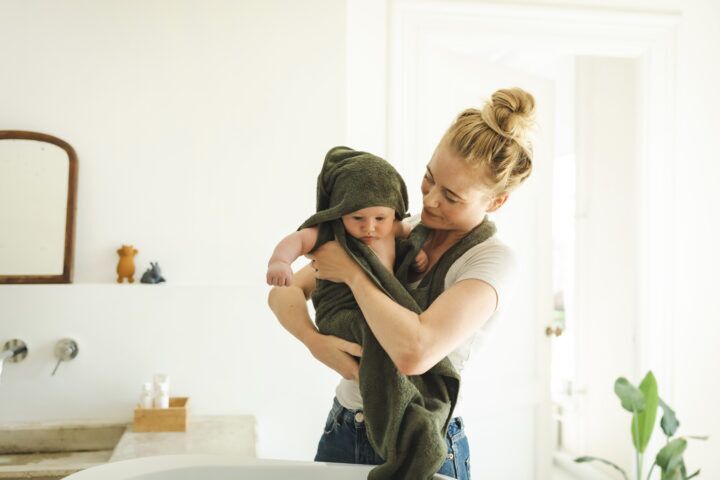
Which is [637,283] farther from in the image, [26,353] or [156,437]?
[26,353]

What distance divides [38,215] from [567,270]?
286 centimetres

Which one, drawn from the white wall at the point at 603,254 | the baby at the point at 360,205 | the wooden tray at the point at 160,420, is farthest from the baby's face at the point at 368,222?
the white wall at the point at 603,254

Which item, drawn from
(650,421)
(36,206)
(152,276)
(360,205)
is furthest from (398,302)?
(650,421)

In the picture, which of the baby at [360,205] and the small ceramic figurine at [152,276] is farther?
the small ceramic figurine at [152,276]

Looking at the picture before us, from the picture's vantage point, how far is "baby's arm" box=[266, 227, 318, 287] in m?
1.17

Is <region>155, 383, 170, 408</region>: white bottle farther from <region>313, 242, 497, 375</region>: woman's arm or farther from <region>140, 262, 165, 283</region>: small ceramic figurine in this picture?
<region>313, 242, 497, 375</region>: woman's arm

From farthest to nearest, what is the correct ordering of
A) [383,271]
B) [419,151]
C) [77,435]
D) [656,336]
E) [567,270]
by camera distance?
[567,270], [656,336], [419,151], [77,435], [383,271]

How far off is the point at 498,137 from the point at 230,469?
0.71 m

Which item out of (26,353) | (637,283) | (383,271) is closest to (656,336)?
(637,283)

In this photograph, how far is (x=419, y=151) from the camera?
2.74 m

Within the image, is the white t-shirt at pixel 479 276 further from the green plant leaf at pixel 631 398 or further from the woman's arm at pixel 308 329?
the green plant leaf at pixel 631 398

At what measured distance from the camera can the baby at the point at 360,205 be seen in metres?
1.25

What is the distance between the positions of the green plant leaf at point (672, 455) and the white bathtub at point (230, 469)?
6.12 ft

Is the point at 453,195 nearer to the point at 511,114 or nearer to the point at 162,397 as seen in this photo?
the point at 511,114
